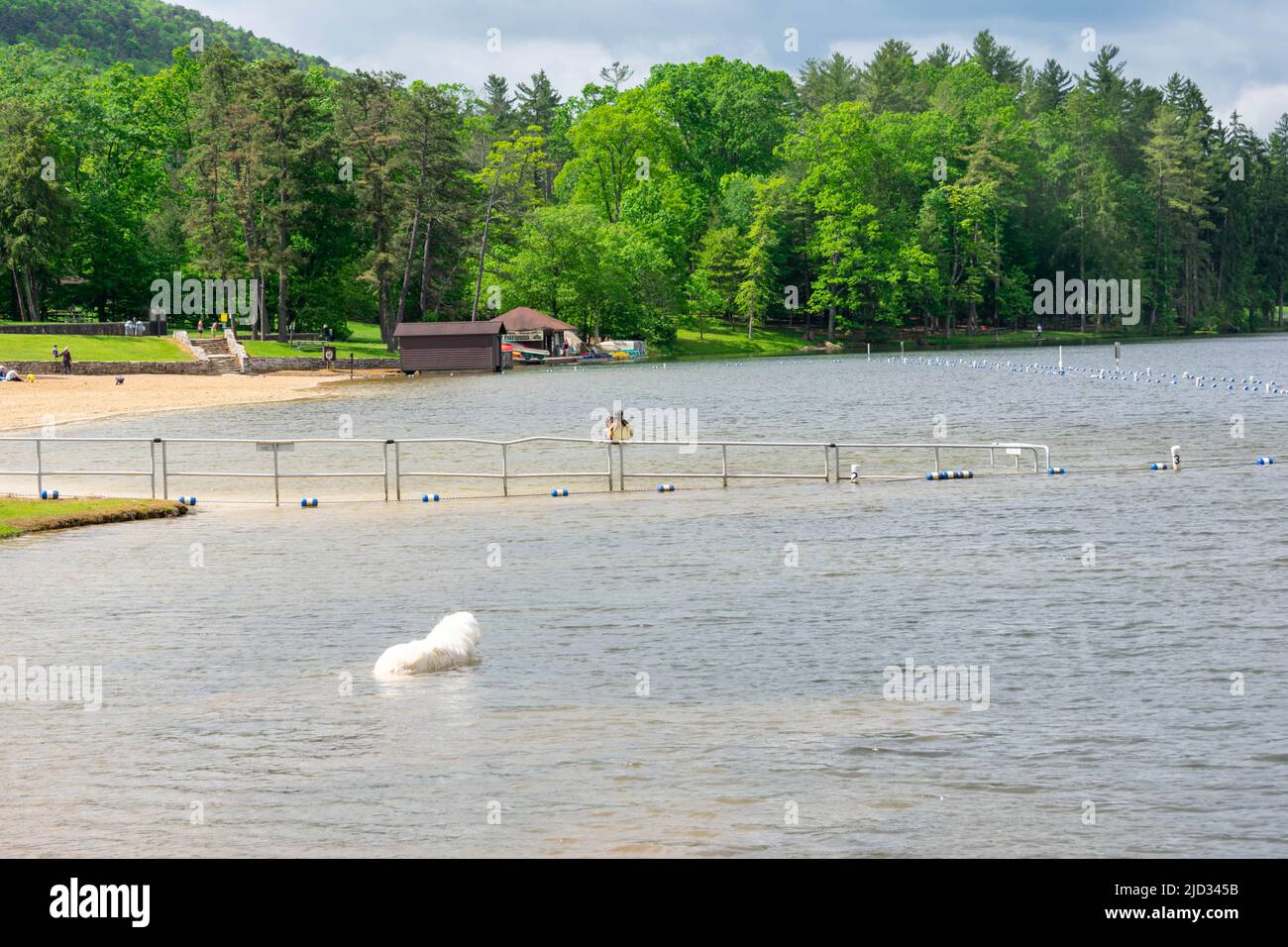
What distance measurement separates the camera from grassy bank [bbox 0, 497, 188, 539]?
1119 inches

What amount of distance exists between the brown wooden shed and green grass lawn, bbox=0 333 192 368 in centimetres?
1535

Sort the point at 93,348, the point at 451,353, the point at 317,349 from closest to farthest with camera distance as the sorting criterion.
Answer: the point at 93,348, the point at 317,349, the point at 451,353

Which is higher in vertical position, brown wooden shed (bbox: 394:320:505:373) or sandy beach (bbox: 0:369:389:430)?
brown wooden shed (bbox: 394:320:505:373)

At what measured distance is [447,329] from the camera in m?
101

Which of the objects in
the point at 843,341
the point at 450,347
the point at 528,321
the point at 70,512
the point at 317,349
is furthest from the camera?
the point at 843,341

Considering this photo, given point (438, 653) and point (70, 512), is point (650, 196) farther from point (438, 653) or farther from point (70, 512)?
point (438, 653)

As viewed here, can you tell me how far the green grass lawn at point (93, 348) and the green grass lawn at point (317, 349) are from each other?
67.0 inches

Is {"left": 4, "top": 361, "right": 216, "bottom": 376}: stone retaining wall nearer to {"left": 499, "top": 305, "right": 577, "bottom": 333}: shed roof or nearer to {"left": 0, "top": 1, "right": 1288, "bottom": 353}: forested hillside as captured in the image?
{"left": 0, "top": 1, "right": 1288, "bottom": 353}: forested hillside

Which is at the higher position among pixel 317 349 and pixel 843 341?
pixel 843 341

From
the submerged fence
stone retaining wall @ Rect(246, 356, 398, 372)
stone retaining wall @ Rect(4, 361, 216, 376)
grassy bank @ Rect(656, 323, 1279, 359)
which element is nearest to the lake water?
the submerged fence

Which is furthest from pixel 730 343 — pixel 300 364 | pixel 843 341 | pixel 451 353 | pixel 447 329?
pixel 300 364

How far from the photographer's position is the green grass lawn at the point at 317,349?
96.8 m

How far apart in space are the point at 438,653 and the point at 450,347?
8609cm
